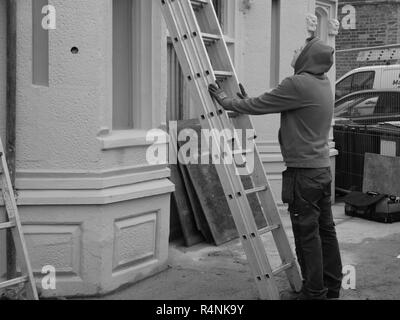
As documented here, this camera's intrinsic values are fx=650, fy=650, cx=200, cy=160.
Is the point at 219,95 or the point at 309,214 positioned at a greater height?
the point at 219,95

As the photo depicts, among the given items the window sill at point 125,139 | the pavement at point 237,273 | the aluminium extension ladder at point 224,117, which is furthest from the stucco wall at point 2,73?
the pavement at point 237,273

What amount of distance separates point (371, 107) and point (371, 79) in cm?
378

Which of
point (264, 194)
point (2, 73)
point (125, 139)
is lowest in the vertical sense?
point (264, 194)

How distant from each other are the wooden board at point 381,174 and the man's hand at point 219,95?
4.14 metres

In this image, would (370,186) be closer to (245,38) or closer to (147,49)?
(245,38)

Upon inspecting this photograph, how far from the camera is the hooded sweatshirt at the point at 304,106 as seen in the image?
4898 millimetres

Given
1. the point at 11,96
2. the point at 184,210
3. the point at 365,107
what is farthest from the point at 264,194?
the point at 365,107

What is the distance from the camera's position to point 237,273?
609 centimetres

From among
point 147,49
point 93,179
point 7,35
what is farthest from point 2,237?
point 147,49

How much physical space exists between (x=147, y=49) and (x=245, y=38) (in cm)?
255

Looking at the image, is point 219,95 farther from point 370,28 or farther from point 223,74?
point 370,28

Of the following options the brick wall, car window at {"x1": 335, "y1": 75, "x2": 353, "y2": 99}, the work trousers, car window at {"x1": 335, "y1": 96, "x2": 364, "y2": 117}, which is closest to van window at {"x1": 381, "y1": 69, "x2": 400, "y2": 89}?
car window at {"x1": 335, "y1": 75, "x2": 353, "y2": 99}

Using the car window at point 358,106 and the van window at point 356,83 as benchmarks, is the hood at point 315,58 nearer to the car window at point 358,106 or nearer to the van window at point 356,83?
the car window at point 358,106

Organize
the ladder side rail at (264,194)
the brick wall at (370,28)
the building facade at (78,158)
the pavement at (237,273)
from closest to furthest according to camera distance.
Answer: the building facade at (78,158) → the ladder side rail at (264,194) → the pavement at (237,273) → the brick wall at (370,28)
